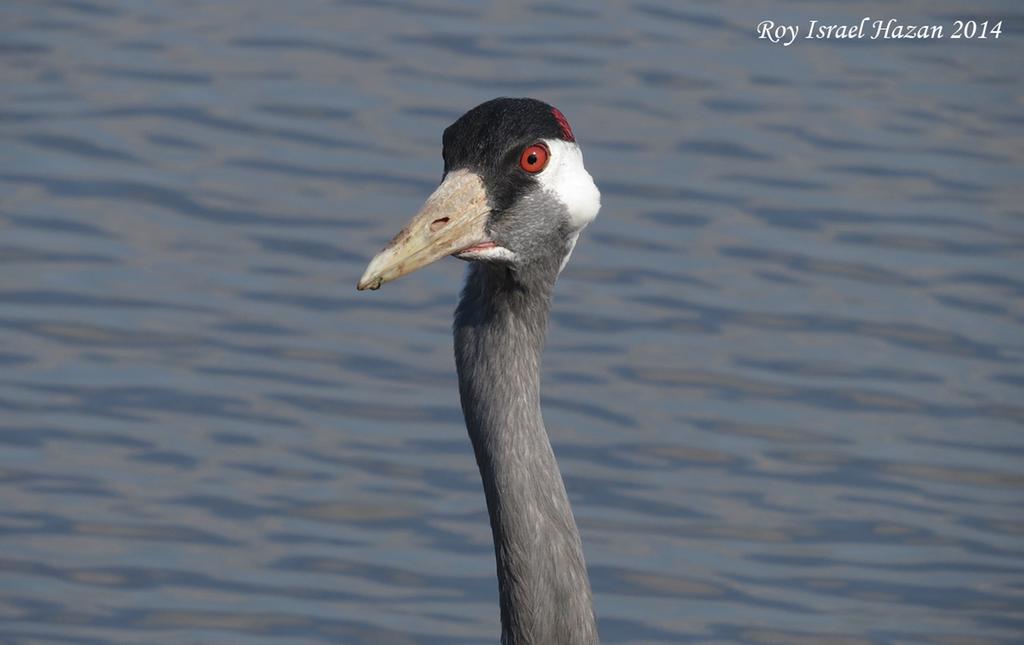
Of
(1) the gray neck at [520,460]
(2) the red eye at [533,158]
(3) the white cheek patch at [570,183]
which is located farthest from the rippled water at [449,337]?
(2) the red eye at [533,158]

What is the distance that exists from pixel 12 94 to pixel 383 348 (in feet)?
11.7

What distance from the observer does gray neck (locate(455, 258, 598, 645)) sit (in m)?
5.76

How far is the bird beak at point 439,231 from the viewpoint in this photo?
5574 mm

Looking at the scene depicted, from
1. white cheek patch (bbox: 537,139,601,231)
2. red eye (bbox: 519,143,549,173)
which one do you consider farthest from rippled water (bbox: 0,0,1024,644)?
red eye (bbox: 519,143,549,173)

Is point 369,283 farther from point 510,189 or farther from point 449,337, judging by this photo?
point 449,337

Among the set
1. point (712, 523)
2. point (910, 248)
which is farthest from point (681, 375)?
point (910, 248)

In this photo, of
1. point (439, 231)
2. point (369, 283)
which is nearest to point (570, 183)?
point (439, 231)

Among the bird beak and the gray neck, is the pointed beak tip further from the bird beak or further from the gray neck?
the gray neck

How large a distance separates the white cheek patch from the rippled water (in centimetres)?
269

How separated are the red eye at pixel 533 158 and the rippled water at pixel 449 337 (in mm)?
2792

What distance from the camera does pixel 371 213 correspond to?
11078 millimetres

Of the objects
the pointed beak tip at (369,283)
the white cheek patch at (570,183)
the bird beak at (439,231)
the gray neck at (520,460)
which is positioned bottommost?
the gray neck at (520,460)

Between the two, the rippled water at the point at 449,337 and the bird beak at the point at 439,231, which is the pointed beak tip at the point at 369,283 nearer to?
the bird beak at the point at 439,231

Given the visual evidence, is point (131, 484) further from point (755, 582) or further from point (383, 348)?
point (755, 582)
